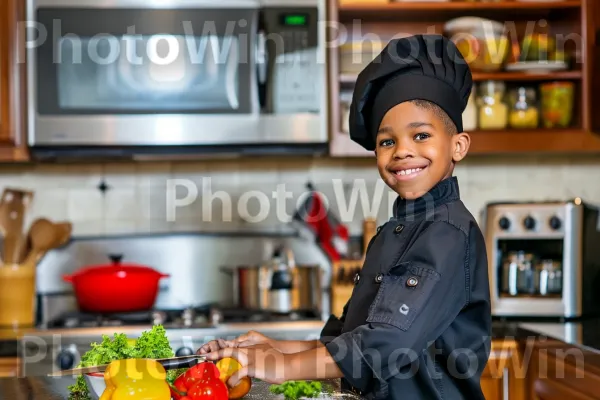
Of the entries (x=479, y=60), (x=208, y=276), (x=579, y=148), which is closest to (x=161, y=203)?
(x=208, y=276)

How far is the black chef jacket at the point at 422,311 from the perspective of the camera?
1.25 m

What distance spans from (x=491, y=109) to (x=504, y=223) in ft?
1.40

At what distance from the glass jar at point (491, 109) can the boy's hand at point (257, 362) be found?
6.15ft

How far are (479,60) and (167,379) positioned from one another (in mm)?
1994

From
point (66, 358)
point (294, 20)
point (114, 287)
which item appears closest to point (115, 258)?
point (114, 287)

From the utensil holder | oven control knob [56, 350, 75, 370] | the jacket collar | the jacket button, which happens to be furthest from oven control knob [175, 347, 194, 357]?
the jacket button

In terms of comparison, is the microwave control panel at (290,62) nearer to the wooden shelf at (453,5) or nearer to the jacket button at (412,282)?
the wooden shelf at (453,5)

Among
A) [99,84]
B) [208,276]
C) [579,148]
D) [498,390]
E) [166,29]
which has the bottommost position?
[498,390]

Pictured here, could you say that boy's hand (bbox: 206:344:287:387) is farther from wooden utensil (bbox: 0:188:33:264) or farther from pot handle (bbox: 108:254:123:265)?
wooden utensil (bbox: 0:188:33:264)

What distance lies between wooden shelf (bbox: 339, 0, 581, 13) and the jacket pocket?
1.69m

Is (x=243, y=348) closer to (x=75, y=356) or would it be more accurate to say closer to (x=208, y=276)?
(x=75, y=356)

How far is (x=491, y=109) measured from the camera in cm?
289

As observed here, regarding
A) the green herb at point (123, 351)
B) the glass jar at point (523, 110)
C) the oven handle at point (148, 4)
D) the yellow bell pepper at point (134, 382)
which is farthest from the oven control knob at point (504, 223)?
the yellow bell pepper at point (134, 382)

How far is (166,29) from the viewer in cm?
274
